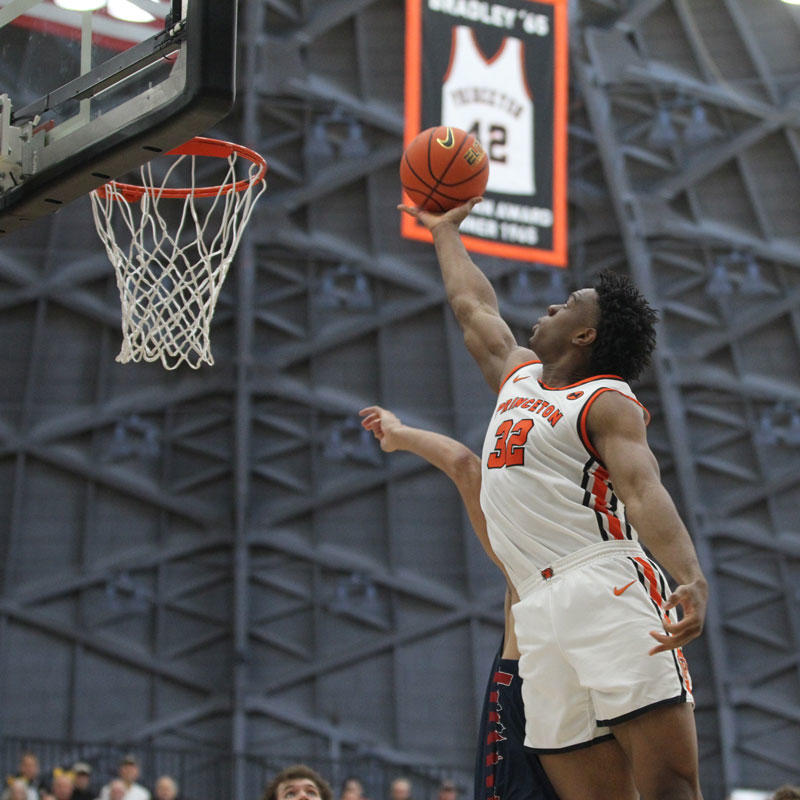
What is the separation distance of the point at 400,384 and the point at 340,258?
200 cm

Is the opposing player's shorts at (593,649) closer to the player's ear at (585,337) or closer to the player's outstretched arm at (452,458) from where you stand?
the player's outstretched arm at (452,458)

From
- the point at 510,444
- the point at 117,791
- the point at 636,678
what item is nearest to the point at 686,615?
the point at 636,678

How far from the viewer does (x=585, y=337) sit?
4.17 m

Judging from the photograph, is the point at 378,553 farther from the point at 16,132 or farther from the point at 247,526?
the point at 16,132

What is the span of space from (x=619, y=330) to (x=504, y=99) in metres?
10.6

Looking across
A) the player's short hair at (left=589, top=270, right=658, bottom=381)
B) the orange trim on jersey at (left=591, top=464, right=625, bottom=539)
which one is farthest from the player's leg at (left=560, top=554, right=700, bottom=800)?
the player's short hair at (left=589, top=270, right=658, bottom=381)

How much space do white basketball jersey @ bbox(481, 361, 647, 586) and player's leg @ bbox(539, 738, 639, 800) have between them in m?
0.54

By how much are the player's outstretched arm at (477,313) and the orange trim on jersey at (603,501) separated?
2.30ft

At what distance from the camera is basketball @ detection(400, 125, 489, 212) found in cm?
510

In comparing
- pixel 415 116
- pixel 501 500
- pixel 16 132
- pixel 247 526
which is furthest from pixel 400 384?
pixel 501 500

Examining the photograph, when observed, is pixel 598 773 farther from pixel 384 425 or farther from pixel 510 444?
pixel 384 425

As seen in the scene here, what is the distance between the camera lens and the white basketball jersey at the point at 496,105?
14094 mm

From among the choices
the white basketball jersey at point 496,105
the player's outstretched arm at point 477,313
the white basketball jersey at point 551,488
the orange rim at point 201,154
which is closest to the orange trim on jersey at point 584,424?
the white basketball jersey at point 551,488

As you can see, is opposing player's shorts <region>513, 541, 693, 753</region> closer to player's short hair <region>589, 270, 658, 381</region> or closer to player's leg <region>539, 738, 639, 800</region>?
Result: player's leg <region>539, 738, 639, 800</region>
